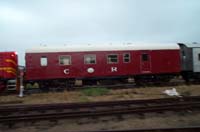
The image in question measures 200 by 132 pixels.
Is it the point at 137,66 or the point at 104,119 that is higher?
the point at 137,66

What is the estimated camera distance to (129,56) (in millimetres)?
23625

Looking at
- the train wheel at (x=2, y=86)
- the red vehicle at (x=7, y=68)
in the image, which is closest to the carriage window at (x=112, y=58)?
the red vehicle at (x=7, y=68)

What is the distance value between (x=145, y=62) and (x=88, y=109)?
38.5 feet

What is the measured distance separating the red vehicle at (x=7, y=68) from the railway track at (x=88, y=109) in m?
9.10

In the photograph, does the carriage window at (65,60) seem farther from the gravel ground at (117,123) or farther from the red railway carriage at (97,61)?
the gravel ground at (117,123)

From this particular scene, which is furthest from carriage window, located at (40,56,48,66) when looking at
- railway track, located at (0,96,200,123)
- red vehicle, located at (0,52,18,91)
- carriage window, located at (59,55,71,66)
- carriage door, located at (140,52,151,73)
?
railway track, located at (0,96,200,123)

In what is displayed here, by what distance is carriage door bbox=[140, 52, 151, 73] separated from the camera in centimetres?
2372

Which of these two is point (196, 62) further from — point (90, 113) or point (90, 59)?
point (90, 113)

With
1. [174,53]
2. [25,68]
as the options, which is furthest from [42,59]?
[174,53]

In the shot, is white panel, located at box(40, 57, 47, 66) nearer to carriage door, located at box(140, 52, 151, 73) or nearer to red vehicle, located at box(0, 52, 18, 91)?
red vehicle, located at box(0, 52, 18, 91)

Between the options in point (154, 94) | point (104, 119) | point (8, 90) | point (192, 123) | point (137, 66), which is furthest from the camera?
point (137, 66)

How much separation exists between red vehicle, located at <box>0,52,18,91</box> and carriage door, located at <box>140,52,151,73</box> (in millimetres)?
10088

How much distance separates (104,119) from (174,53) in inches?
593

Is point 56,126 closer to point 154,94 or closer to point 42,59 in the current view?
point 154,94
